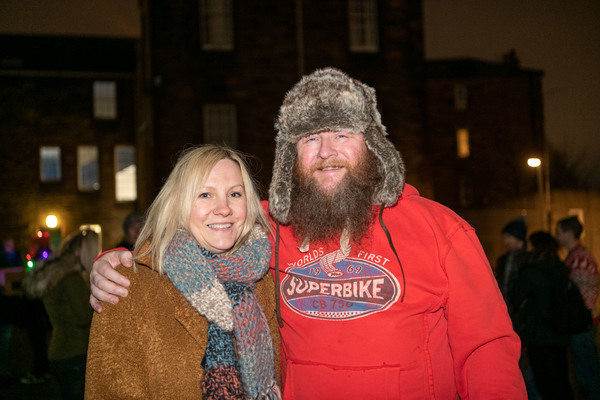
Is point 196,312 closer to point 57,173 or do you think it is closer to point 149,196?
point 149,196

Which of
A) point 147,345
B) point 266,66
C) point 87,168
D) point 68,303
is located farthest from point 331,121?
point 87,168

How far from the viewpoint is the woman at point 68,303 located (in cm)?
489

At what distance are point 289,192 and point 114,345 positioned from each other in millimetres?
1339

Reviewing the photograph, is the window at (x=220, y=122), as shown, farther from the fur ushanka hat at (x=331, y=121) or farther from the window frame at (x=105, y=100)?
the window frame at (x=105, y=100)

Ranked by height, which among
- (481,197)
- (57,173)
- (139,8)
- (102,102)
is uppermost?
(139,8)

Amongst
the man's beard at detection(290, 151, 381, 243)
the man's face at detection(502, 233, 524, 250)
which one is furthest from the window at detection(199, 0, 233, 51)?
the man's beard at detection(290, 151, 381, 243)

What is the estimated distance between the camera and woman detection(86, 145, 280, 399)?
94.1 inches

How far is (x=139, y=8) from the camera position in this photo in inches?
669

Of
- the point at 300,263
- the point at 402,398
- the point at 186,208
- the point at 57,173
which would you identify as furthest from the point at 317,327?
the point at 57,173

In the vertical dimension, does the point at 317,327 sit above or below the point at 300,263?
below

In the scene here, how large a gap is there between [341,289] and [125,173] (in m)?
25.4

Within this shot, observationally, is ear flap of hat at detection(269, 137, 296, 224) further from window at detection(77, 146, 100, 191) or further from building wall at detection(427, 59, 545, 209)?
building wall at detection(427, 59, 545, 209)

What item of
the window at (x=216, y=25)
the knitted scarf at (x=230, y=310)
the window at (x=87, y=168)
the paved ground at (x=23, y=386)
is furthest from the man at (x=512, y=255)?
the window at (x=87, y=168)

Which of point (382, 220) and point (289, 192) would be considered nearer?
point (382, 220)
